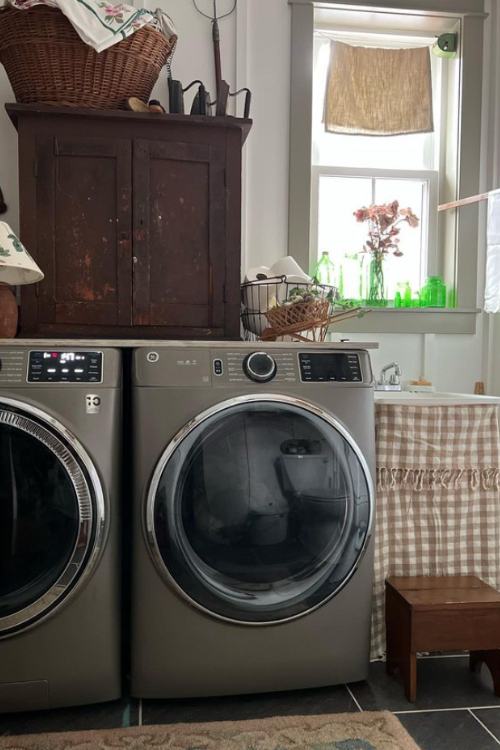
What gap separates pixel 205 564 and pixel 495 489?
1.02 metres

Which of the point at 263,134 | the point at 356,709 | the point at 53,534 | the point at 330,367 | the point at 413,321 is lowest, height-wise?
the point at 356,709

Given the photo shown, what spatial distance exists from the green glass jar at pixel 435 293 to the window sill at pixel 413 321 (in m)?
0.06

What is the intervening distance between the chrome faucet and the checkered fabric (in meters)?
0.63

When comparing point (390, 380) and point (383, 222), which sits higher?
point (383, 222)

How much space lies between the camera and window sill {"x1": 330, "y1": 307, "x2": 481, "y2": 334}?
9.38 feet

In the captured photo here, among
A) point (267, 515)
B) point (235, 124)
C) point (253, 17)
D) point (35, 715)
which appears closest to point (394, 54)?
point (253, 17)

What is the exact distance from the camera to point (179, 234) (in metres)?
2.26

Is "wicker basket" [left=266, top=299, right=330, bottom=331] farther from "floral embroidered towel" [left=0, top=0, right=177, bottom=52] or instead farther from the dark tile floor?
the dark tile floor

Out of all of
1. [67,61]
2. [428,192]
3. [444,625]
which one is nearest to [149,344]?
[67,61]

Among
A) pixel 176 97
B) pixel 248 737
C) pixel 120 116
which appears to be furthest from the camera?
pixel 176 97

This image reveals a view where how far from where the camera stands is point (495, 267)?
2576 millimetres

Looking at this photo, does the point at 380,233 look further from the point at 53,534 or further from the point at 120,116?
the point at 53,534

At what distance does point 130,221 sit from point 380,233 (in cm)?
126

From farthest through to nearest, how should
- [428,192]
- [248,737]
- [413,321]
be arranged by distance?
[428,192]
[413,321]
[248,737]
